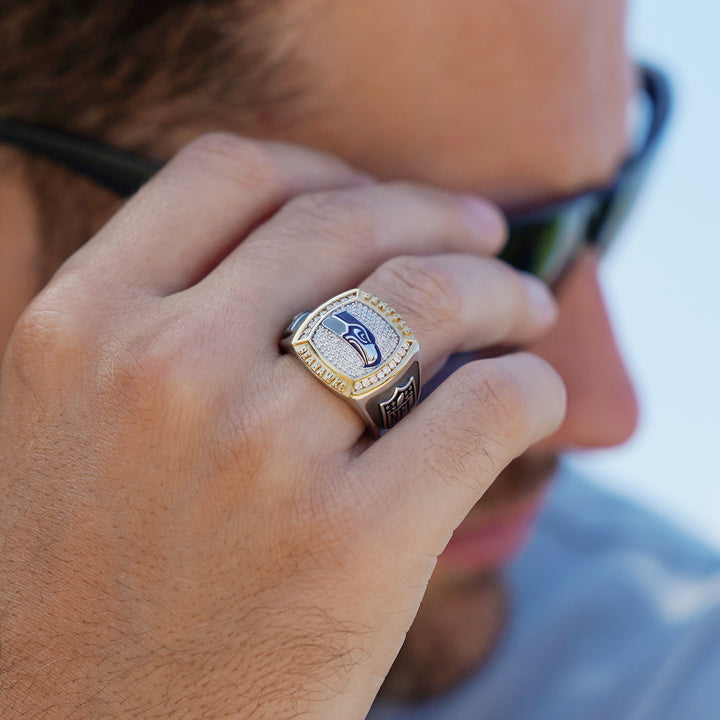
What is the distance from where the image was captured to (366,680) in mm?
919

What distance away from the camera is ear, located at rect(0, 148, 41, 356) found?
1347mm

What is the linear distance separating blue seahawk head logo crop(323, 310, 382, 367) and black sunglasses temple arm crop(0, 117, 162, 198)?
509 millimetres

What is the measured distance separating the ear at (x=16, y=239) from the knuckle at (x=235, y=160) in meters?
0.36

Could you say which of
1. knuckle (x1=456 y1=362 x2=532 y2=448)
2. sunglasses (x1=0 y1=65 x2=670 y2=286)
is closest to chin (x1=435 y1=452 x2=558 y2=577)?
sunglasses (x1=0 y1=65 x2=670 y2=286)

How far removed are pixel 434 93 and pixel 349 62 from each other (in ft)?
0.50

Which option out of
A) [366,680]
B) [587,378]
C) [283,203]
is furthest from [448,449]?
[587,378]

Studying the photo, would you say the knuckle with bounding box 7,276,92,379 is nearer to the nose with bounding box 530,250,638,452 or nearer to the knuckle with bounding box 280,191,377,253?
the knuckle with bounding box 280,191,377,253

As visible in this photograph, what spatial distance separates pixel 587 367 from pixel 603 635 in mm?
877

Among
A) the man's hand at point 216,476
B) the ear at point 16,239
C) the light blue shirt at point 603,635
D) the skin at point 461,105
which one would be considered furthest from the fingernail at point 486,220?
the light blue shirt at point 603,635

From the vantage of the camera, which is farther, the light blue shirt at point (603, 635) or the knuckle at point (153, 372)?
the light blue shirt at point (603, 635)

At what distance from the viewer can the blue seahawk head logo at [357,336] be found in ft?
3.14

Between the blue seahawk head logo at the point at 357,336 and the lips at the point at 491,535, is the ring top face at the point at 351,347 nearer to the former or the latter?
the blue seahawk head logo at the point at 357,336

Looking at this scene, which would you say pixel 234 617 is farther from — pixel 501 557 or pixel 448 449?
pixel 501 557

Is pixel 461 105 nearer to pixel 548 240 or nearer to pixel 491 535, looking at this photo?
pixel 548 240
